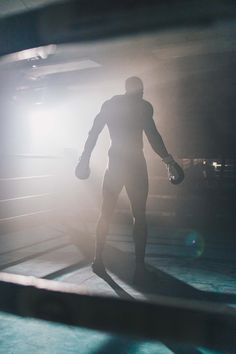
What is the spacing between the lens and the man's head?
3.59 m

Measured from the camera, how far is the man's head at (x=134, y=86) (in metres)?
3.59

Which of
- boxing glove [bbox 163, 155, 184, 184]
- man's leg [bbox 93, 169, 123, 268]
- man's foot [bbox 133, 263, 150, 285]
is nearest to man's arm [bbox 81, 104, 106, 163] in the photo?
man's leg [bbox 93, 169, 123, 268]

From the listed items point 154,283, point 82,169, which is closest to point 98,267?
point 154,283

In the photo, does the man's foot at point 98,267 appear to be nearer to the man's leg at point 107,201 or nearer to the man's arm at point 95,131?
the man's leg at point 107,201

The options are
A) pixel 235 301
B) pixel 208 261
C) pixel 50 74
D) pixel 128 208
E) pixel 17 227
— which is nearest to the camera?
pixel 235 301

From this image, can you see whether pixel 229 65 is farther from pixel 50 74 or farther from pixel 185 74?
pixel 50 74

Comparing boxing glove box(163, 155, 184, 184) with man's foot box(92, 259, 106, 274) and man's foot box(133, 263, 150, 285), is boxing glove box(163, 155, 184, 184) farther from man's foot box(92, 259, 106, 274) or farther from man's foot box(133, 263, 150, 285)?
man's foot box(92, 259, 106, 274)

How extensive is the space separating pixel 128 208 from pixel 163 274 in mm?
4218

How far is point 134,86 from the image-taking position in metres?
3.59

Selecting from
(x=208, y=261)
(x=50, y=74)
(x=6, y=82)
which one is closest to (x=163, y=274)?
(x=208, y=261)

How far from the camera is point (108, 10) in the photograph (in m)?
5.39

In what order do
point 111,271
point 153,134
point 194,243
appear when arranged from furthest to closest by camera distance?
1. point 194,243
2. point 111,271
3. point 153,134

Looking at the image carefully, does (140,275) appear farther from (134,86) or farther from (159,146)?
(134,86)

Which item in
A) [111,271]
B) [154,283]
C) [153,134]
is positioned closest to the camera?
[154,283]
